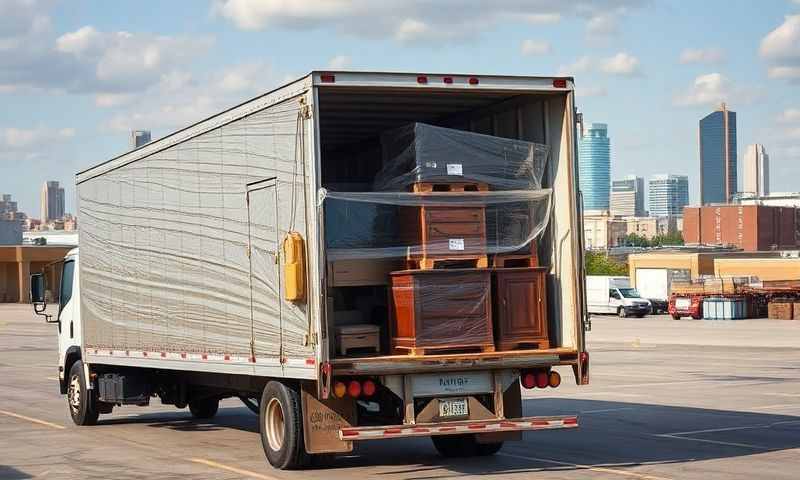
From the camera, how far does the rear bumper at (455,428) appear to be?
11.9 metres

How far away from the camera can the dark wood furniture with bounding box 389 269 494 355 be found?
1234 centimetres

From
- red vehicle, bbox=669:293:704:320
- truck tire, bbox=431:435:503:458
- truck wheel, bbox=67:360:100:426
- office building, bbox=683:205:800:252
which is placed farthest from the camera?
office building, bbox=683:205:800:252

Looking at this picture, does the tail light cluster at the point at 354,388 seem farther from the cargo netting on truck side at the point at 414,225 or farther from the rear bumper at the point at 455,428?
the cargo netting on truck side at the point at 414,225

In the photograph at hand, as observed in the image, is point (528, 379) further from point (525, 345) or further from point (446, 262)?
point (446, 262)

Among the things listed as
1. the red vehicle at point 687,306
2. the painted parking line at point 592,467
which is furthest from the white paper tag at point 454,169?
the red vehicle at point 687,306

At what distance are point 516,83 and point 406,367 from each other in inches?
123

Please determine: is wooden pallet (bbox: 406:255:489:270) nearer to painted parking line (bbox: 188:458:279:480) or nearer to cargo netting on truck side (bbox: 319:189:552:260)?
cargo netting on truck side (bbox: 319:189:552:260)

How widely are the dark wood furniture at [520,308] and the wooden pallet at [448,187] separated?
897mm

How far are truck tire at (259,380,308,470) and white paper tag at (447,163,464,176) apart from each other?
278 centimetres

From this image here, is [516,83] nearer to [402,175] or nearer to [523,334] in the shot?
[402,175]

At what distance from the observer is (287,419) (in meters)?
12.6

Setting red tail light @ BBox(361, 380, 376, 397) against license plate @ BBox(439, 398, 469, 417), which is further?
license plate @ BBox(439, 398, 469, 417)

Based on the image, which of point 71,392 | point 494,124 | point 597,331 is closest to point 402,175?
point 494,124

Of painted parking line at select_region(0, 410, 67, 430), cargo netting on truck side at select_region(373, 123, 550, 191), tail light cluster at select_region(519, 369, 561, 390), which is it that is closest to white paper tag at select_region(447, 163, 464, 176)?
cargo netting on truck side at select_region(373, 123, 550, 191)
